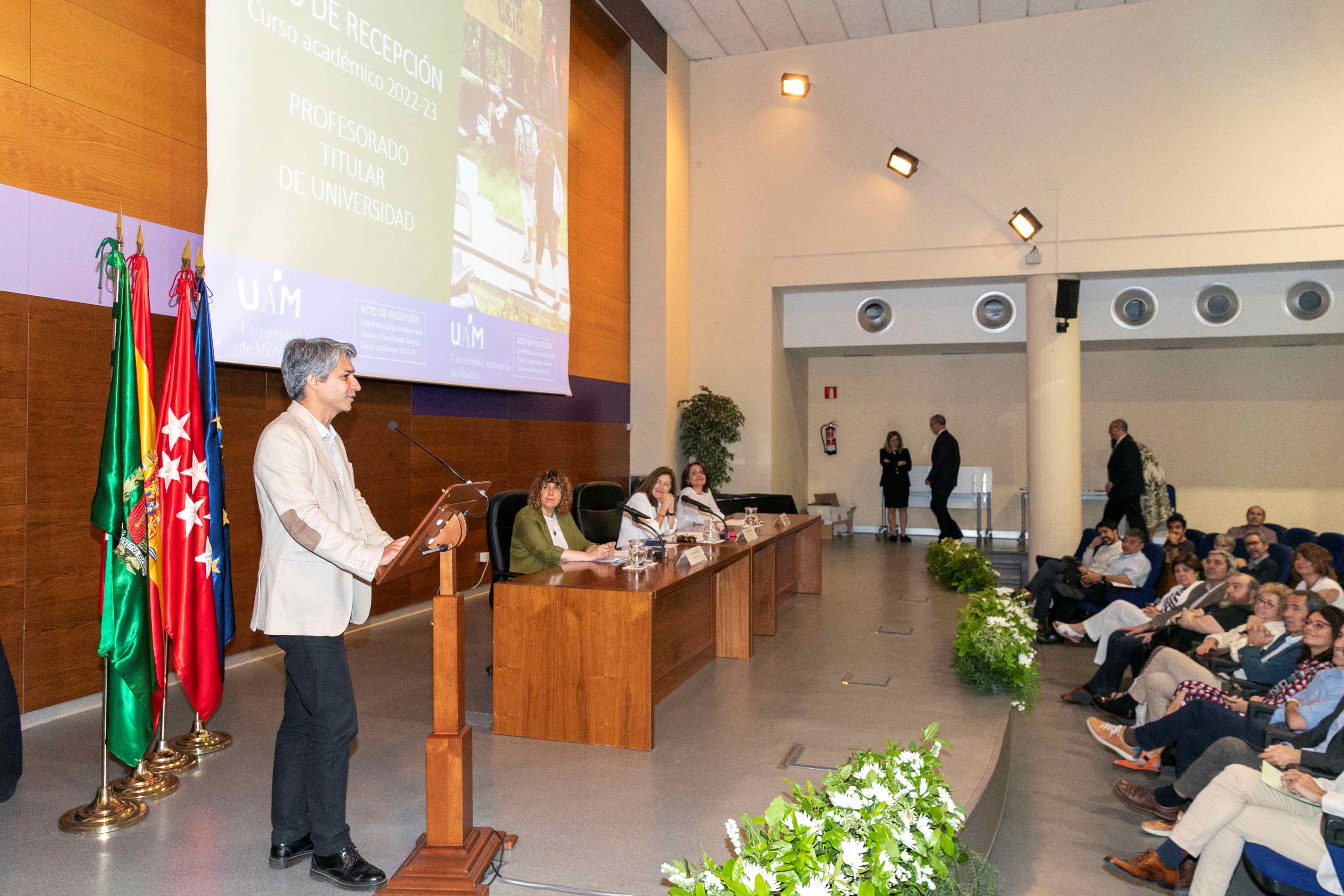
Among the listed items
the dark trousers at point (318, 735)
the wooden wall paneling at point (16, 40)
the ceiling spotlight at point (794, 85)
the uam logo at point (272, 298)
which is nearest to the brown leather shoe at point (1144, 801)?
the dark trousers at point (318, 735)

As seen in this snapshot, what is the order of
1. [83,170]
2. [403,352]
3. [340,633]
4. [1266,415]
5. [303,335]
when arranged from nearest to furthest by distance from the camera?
1. [340,633]
2. [83,170]
3. [303,335]
4. [403,352]
5. [1266,415]

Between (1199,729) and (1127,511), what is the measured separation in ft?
20.7

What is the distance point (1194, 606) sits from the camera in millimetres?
5059

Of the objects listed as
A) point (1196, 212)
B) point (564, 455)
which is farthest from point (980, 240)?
point (564, 455)

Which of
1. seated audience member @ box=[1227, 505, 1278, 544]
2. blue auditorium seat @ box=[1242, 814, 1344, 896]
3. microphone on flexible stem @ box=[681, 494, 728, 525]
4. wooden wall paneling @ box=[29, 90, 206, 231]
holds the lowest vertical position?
blue auditorium seat @ box=[1242, 814, 1344, 896]

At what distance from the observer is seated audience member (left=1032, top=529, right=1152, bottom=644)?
6.33 meters

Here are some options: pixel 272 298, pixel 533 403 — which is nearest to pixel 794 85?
pixel 533 403

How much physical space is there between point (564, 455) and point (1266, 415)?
28.0 feet

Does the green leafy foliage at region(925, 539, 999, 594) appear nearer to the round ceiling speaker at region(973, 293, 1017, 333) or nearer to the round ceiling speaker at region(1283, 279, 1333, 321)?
the round ceiling speaker at region(973, 293, 1017, 333)

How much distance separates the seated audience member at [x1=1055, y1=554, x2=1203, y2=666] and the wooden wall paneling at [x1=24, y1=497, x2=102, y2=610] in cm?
538

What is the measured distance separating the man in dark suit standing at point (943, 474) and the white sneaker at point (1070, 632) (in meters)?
4.60

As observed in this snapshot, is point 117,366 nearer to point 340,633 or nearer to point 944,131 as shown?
point 340,633

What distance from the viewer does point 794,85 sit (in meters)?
9.86

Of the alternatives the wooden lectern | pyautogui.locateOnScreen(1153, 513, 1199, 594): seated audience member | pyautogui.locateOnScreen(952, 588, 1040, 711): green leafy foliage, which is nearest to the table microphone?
pyautogui.locateOnScreen(952, 588, 1040, 711): green leafy foliage
